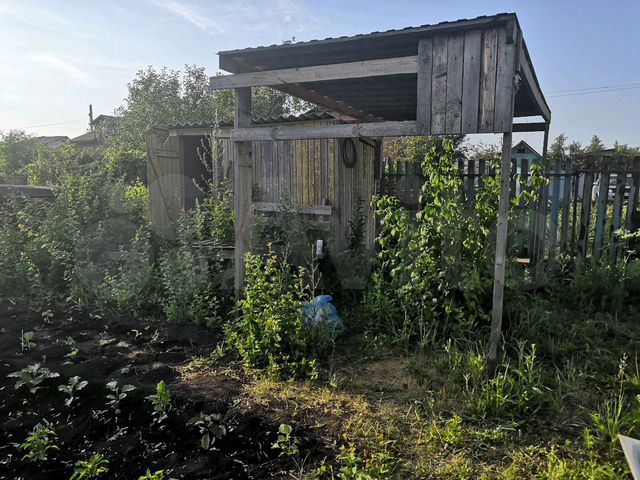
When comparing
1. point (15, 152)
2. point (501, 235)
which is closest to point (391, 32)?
point (501, 235)

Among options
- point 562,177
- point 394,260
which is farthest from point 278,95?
point 394,260

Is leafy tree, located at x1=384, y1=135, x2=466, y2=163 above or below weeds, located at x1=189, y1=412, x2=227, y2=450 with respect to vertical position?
above

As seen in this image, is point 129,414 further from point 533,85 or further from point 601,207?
point 601,207

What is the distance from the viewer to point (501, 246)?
11.9 feet

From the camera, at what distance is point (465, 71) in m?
3.62

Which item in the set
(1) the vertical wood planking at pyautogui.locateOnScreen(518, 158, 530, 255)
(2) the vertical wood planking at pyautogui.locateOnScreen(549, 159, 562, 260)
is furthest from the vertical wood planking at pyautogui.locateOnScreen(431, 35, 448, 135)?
(2) the vertical wood planking at pyautogui.locateOnScreen(549, 159, 562, 260)

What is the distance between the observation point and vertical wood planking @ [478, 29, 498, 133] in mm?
3518

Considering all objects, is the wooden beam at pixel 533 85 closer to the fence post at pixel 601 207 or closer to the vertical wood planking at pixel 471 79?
the vertical wood planking at pixel 471 79

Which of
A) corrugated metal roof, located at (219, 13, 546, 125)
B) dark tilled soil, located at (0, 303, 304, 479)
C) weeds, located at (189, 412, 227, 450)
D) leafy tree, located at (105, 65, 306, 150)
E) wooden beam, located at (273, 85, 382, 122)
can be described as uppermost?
leafy tree, located at (105, 65, 306, 150)

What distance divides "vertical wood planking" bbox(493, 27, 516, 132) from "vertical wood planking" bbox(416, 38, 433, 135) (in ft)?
1.74

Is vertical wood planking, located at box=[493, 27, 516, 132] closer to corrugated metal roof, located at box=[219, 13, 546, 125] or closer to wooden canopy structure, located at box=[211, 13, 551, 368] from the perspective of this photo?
wooden canopy structure, located at box=[211, 13, 551, 368]

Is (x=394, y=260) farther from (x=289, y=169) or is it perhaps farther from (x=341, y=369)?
(x=289, y=169)

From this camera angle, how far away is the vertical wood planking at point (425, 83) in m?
3.73

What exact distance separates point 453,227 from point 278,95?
18.9 m
